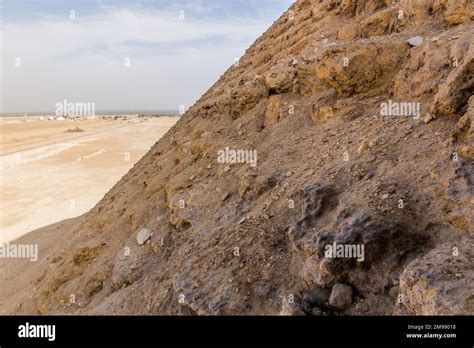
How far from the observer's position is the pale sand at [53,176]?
1788 cm

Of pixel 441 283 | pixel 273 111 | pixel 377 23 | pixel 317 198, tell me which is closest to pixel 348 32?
pixel 377 23

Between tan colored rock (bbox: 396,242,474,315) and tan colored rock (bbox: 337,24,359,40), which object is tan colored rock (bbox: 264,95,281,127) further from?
tan colored rock (bbox: 396,242,474,315)

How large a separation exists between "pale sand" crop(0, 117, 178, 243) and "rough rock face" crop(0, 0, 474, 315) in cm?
870

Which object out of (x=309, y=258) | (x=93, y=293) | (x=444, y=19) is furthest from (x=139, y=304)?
(x=444, y=19)

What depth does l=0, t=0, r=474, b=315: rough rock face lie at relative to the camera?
4000mm

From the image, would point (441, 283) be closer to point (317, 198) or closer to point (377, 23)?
point (317, 198)

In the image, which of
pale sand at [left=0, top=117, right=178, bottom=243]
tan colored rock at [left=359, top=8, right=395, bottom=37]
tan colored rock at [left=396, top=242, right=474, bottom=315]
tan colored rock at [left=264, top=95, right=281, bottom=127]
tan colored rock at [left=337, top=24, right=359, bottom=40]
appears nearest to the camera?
tan colored rock at [left=396, top=242, right=474, bottom=315]

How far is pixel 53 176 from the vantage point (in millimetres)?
27359

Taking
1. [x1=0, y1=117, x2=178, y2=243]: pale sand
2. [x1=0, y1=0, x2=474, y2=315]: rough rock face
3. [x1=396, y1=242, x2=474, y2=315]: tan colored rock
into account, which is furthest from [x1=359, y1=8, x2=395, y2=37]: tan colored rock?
[x1=0, y1=117, x2=178, y2=243]: pale sand

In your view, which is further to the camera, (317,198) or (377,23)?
(377,23)

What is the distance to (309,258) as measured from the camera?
4.36m

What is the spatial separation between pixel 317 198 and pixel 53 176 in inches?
1026

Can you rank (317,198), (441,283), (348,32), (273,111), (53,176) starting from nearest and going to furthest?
(441,283), (317,198), (273,111), (348,32), (53,176)
